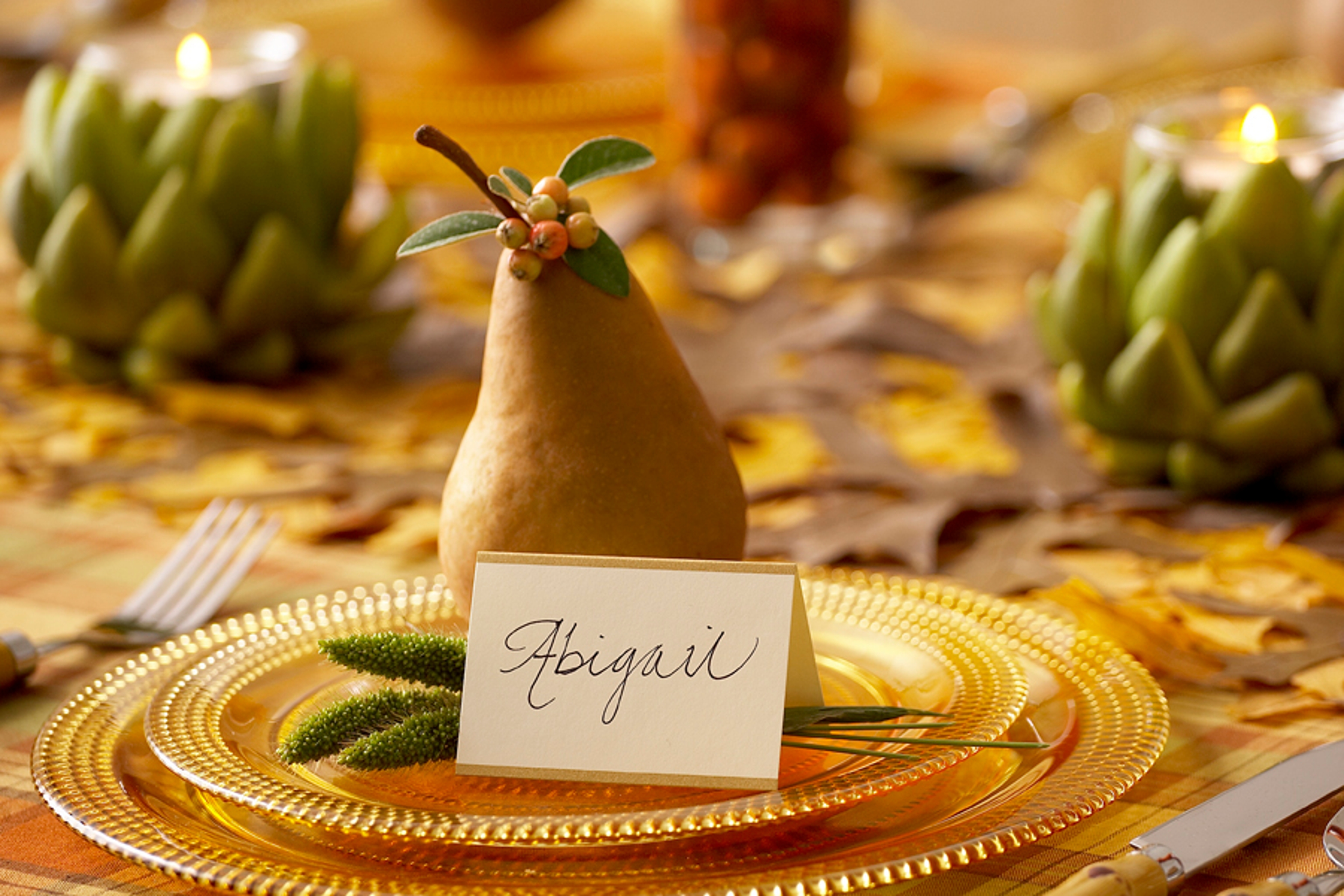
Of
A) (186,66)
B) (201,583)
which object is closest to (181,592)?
(201,583)

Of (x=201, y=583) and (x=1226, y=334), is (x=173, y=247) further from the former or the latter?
(x=1226, y=334)

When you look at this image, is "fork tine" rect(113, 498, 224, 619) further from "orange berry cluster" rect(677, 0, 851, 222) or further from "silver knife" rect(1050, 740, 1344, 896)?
"orange berry cluster" rect(677, 0, 851, 222)

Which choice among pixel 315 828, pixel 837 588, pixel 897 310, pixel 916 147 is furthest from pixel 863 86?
pixel 315 828

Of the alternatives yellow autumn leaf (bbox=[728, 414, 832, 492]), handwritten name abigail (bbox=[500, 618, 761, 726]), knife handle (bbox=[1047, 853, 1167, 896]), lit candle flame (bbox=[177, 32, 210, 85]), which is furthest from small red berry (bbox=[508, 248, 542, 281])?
lit candle flame (bbox=[177, 32, 210, 85])

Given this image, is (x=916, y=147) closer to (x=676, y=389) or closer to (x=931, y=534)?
(x=931, y=534)

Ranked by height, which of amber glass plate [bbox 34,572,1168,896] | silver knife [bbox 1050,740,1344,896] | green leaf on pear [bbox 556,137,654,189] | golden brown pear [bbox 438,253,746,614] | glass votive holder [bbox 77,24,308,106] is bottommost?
silver knife [bbox 1050,740,1344,896]

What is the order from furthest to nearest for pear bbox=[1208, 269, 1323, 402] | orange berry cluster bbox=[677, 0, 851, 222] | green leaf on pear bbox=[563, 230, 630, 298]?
orange berry cluster bbox=[677, 0, 851, 222]
pear bbox=[1208, 269, 1323, 402]
green leaf on pear bbox=[563, 230, 630, 298]
